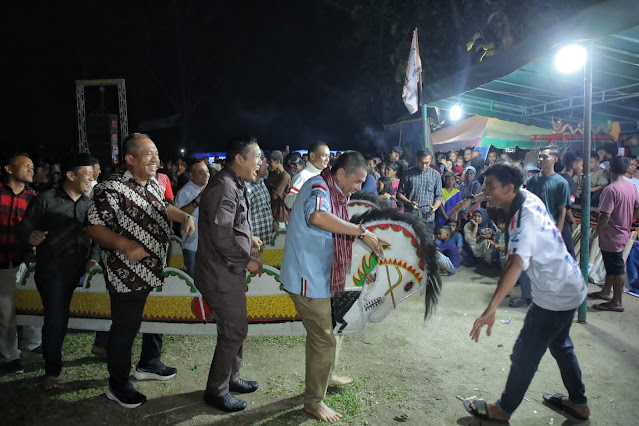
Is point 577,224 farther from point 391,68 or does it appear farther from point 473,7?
point 391,68

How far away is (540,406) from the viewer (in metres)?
3.76

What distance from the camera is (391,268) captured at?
398cm

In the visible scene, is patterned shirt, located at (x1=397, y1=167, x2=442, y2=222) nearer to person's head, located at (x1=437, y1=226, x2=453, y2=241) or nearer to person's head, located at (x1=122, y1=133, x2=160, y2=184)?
person's head, located at (x1=437, y1=226, x2=453, y2=241)

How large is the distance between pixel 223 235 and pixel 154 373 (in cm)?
174

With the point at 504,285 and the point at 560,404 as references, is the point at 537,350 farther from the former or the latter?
the point at 560,404

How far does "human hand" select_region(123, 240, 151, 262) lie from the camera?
335cm

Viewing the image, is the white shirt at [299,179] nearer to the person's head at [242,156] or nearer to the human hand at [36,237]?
the person's head at [242,156]

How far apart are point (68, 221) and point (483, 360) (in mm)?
3856

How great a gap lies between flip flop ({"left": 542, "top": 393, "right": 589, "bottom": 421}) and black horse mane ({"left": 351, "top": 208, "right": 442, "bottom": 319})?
1.09m

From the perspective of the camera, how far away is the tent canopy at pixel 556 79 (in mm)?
5109

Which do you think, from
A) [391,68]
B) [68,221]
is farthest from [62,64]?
[68,221]

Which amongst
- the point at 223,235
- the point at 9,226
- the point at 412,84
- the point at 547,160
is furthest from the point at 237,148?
the point at 412,84

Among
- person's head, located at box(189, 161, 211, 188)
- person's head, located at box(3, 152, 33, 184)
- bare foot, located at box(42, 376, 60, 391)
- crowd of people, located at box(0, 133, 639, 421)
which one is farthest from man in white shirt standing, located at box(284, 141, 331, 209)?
bare foot, located at box(42, 376, 60, 391)

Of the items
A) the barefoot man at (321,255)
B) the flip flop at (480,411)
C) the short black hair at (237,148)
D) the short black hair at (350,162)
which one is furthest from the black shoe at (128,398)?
the flip flop at (480,411)
